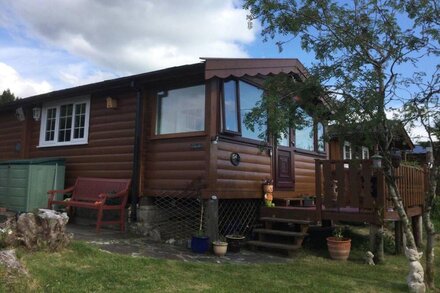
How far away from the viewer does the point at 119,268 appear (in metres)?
5.22

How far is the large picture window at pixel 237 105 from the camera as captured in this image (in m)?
8.23

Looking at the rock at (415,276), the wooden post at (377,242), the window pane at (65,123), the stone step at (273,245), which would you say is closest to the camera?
the rock at (415,276)

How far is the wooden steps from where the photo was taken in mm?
7473

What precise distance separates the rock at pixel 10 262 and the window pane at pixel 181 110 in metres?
4.17

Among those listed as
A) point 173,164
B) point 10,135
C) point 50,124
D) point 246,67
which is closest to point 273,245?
point 173,164

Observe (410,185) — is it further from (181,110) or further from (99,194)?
(99,194)

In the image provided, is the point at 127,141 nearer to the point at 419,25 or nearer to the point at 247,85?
the point at 247,85

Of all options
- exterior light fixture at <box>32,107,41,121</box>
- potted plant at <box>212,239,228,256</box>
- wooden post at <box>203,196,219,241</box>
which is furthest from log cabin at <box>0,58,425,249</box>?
exterior light fixture at <box>32,107,41,121</box>

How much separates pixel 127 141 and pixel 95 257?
390 centimetres

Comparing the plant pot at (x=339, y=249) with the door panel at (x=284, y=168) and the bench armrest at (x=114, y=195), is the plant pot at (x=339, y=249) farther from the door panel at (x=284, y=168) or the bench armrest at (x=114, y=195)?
the bench armrest at (x=114, y=195)

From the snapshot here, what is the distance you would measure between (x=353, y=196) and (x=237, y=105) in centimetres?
283

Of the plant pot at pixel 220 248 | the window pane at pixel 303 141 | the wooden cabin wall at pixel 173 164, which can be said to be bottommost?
the plant pot at pixel 220 248

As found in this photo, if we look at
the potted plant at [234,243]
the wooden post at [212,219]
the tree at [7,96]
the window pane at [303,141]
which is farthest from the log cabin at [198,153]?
the tree at [7,96]

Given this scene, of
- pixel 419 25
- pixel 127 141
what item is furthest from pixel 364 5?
pixel 127 141
